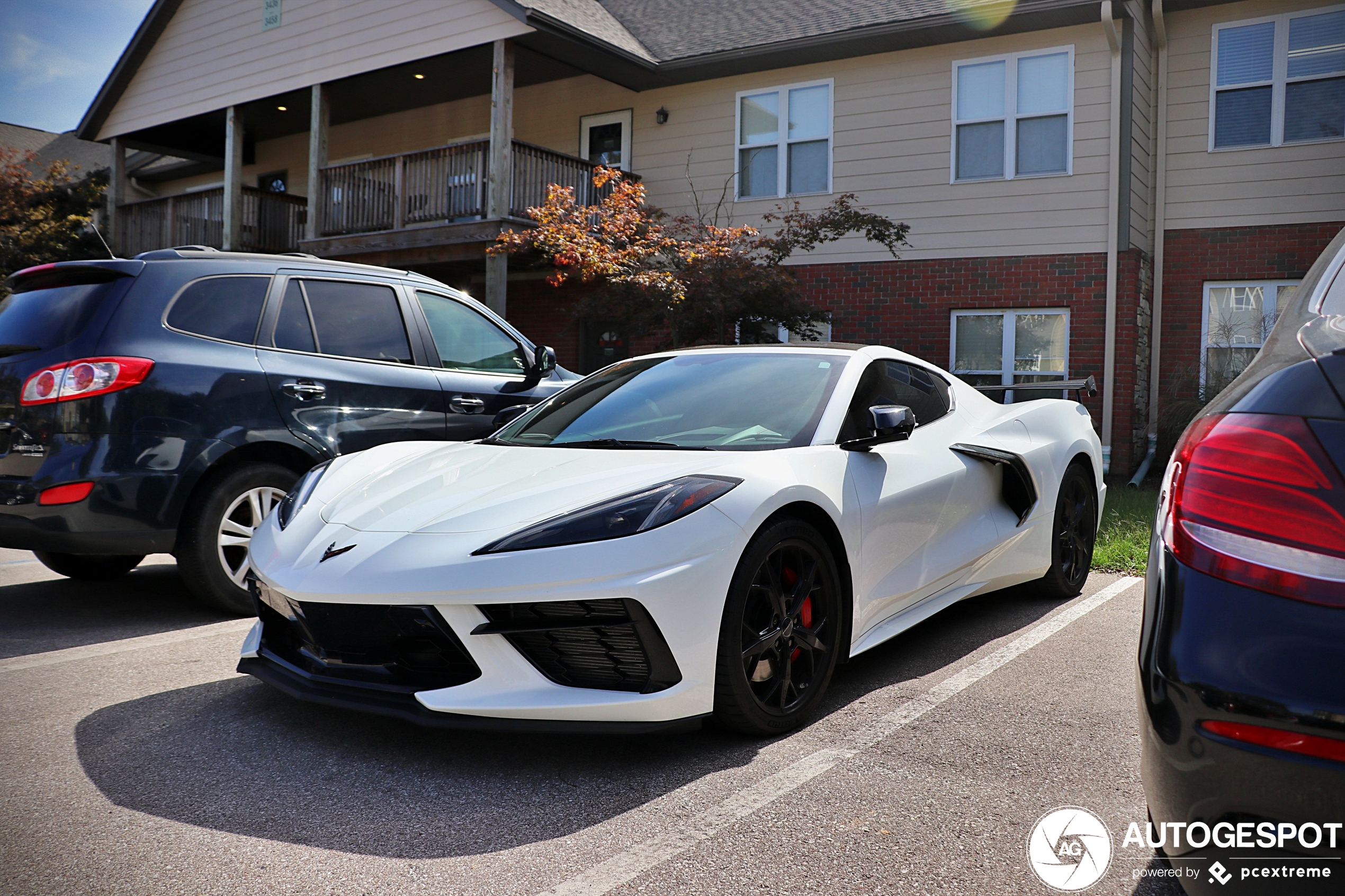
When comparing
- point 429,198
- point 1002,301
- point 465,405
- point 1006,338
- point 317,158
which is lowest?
point 465,405

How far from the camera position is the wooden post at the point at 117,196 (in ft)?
60.2

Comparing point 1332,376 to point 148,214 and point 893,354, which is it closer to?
point 893,354

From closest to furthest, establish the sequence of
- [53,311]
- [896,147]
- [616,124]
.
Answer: [53,311], [896,147], [616,124]

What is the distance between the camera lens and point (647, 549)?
2.87 metres

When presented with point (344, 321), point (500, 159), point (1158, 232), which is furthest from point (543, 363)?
point (1158, 232)

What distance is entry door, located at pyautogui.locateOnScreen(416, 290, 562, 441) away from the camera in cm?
608

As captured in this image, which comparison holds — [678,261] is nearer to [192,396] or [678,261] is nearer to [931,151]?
[931,151]

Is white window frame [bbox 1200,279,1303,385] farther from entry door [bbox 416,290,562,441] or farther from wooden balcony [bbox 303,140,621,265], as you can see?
entry door [bbox 416,290,562,441]

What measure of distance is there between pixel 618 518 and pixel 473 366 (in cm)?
362

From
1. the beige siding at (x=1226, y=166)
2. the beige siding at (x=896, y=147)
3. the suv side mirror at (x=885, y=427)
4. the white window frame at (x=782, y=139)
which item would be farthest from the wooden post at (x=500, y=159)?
the suv side mirror at (x=885, y=427)

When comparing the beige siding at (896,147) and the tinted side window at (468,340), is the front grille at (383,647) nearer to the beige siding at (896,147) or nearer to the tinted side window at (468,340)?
the tinted side window at (468,340)

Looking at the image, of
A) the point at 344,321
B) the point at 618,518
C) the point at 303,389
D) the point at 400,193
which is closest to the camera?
the point at 618,518

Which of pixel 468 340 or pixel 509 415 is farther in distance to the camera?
pixel 468 340

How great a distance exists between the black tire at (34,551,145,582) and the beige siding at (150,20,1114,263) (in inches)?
396
